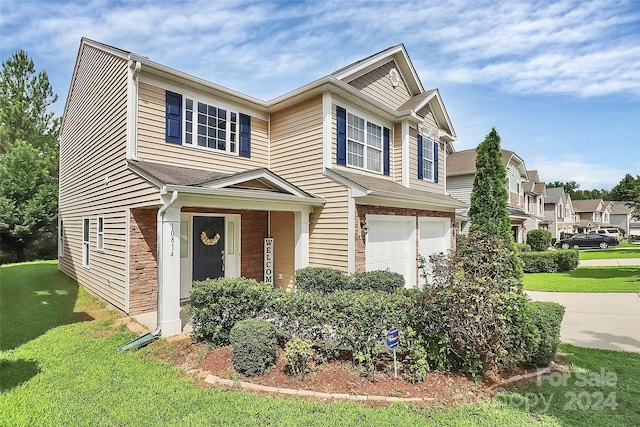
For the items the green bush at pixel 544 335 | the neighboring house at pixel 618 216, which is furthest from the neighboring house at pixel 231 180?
the neighboring house at pixel 618 216

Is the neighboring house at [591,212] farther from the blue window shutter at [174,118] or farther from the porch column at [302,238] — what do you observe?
the blue window shutter at [174,118]

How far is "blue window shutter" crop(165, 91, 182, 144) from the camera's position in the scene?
27.9ft

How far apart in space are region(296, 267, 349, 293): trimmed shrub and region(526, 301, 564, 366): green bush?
3.63 metres

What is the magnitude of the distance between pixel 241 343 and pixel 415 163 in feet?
32.0

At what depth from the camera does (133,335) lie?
644cm

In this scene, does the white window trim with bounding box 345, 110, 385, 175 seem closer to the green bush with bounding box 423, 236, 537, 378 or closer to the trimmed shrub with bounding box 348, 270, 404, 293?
the trimmed shrub with bounding box 348, 270, 404, 293

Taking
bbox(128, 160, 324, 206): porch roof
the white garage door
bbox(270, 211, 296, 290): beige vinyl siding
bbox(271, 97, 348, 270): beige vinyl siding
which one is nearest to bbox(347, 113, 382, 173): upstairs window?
bbox(271, 97, 348, 270): beige vinyl siding

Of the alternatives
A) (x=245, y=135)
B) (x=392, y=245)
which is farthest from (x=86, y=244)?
(x=392, y=245)

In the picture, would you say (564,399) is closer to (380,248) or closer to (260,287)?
(260,287)

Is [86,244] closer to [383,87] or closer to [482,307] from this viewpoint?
[383,87]

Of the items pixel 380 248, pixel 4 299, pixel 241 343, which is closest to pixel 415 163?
pixel 380 248

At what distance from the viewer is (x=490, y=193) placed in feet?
21.3

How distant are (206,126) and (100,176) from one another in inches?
141

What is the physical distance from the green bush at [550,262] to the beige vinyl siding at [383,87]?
1014 centimetres
